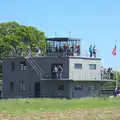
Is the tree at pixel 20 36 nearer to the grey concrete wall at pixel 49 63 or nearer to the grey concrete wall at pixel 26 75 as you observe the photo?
the grey concrete wall at pixel 26 75

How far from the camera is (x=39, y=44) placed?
9369cm

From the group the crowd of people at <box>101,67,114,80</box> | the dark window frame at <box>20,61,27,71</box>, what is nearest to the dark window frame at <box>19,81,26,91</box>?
the dark window frame at <box>20,61,27,71</box>

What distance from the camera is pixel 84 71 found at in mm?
65125

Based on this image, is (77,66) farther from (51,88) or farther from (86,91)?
(51,88)

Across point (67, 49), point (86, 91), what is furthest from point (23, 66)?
point (86, 91)

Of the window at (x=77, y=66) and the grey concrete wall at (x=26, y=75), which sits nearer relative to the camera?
the grey concrete wall at (x=26, y=75)

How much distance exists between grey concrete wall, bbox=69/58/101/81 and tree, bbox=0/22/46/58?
24.1 m

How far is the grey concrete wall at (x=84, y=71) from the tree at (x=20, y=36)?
2408 centimetres

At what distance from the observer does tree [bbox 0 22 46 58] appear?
290ft

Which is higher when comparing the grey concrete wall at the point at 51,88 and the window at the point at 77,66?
the window at the point at 77,66

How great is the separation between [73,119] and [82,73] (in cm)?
3833

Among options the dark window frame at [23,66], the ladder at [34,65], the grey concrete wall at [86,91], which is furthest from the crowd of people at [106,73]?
the dark window frame at [23,66]

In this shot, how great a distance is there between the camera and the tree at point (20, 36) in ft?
290

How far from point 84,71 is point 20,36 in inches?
1153
